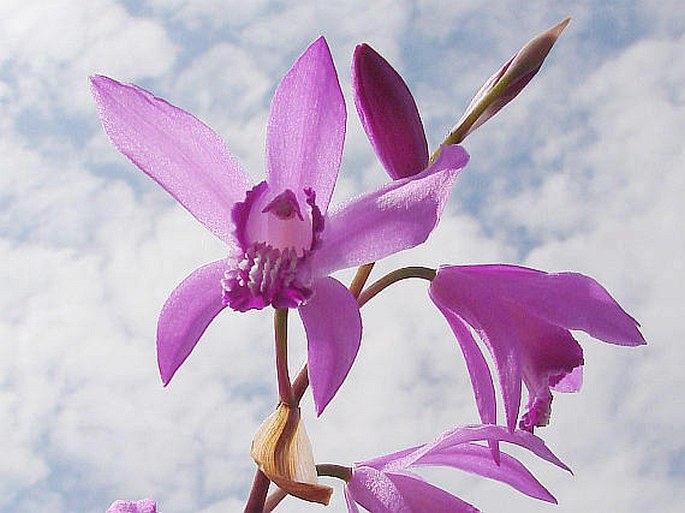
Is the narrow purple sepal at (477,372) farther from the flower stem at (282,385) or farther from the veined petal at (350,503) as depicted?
the veined petal at (350,503)

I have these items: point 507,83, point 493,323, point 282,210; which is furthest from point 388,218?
point 507,83

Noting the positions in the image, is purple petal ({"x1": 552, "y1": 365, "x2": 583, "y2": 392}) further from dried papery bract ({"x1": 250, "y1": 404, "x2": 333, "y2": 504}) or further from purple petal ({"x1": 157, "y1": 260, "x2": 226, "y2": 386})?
purple petal ({"x1": 157, "y1": 260, "x2": 226, "y2": 386})

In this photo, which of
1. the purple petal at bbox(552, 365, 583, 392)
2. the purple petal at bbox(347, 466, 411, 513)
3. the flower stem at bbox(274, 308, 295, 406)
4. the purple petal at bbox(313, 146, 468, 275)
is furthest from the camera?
the purple petal at bbox(552, 365, 583, 392)

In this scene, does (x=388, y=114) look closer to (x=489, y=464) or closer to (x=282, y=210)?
(x=282, y=210)

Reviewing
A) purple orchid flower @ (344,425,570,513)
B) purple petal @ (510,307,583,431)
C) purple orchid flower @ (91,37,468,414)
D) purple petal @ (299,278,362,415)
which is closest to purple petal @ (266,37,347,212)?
purple orchid flower @ (91,37,468,414)

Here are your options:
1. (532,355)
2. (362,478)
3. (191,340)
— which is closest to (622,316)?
(532,355)

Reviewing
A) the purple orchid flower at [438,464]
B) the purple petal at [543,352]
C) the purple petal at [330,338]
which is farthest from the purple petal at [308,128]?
the purple orchid flower at [438,464]
